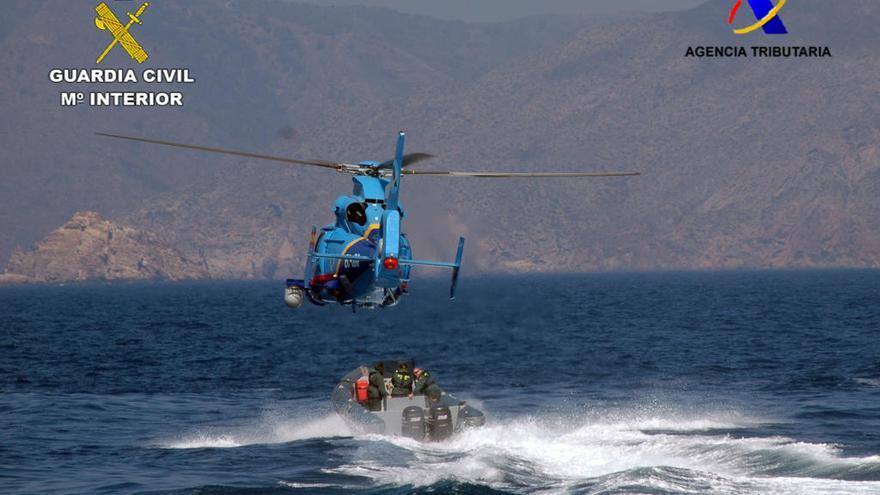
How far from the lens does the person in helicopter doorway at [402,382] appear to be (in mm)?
46719

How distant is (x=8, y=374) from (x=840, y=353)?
158 ft

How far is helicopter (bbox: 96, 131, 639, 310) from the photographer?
4441cm

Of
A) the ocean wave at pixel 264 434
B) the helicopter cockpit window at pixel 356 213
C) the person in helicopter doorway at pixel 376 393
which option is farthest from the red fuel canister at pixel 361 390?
the helicopter cockpit window at pixel 356 213

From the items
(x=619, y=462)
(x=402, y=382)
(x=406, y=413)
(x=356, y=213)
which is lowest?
(x=619, y=462)

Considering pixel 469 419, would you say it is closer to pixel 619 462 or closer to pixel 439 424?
pixel 439 424

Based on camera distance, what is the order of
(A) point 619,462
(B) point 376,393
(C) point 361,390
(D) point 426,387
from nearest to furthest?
1. (A) point 619,462
2. (B) point 376,393
3. (D) point 426,387
4. (C) point 361,390

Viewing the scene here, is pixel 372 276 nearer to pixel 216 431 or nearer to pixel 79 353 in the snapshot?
pixel 216 431

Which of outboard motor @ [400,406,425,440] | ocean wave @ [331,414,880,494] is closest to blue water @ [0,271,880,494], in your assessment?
ocean wave @ [331,414,880,494]

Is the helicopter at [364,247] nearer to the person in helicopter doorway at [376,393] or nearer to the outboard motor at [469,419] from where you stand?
the person in helicopter doorway at [376,393]

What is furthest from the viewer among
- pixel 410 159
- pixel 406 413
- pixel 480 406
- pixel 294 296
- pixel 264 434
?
pixel 480 406

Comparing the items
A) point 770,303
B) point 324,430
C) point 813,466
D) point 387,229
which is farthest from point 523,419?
point 770,303

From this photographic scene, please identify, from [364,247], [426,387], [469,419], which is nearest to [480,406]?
[426,387]

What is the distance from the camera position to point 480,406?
2197 inches

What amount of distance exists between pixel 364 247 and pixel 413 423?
629 cm
